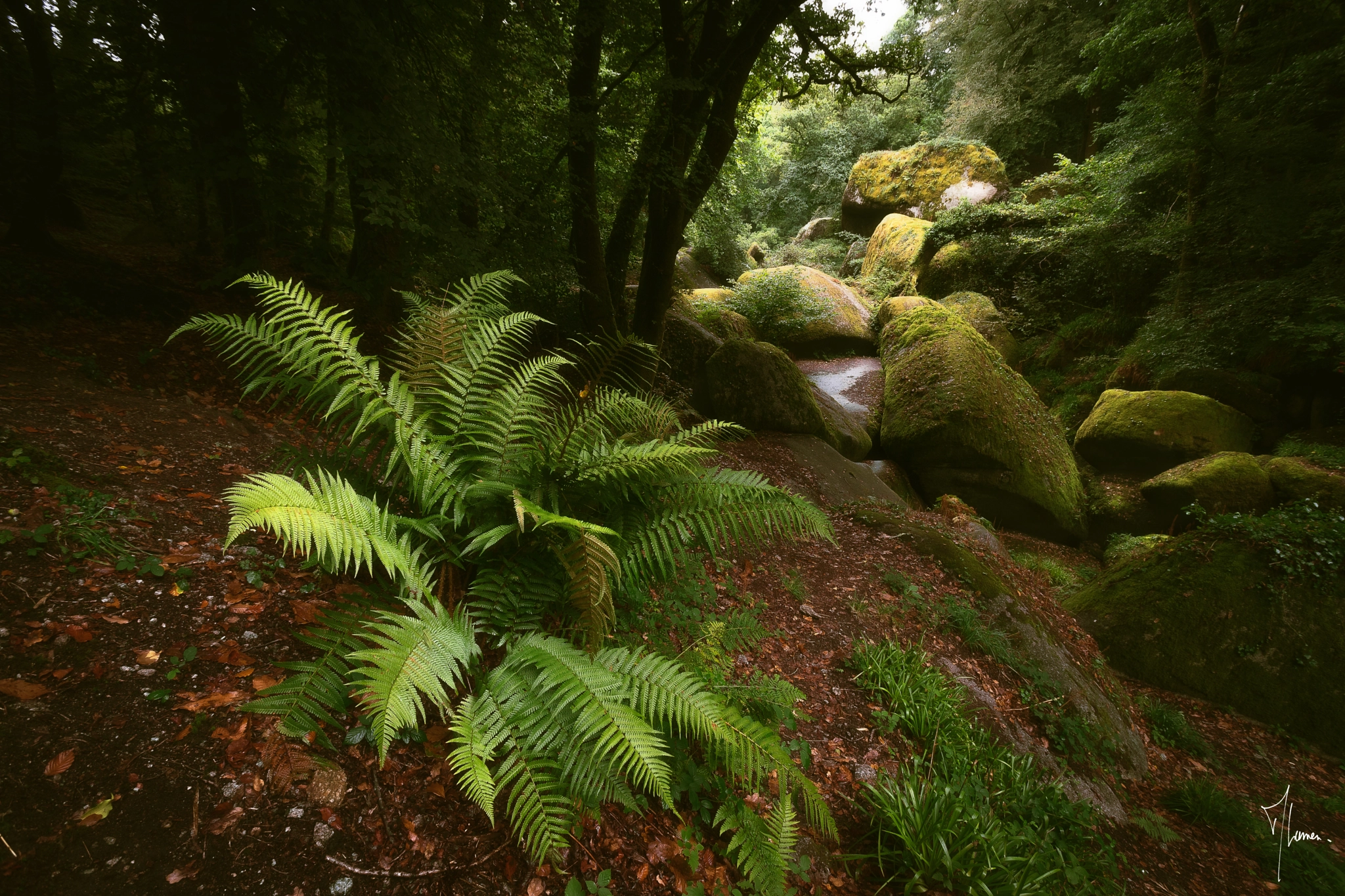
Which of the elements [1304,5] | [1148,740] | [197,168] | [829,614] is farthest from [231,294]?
[1304,5]

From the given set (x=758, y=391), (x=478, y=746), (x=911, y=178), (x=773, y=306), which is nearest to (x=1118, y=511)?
(x=758, y=391)

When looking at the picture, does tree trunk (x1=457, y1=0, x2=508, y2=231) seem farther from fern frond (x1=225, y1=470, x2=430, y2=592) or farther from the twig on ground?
the twig on ground

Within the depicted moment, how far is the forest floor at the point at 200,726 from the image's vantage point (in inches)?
48.3

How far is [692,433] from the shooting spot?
8.77 ft

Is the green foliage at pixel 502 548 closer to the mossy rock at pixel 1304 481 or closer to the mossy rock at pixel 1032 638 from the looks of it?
the mossy rock at pixel 1032 638

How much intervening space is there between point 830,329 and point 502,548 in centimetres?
1279

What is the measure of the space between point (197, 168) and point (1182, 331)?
1294 centimetres

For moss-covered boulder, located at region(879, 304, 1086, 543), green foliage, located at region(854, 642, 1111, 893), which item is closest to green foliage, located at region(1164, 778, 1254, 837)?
green foliage, located at region(854, 642, 1111, 893)

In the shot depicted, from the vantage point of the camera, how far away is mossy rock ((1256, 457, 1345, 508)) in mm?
6543

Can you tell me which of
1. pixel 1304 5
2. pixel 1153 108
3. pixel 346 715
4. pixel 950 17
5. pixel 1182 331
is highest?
pixel 950 17

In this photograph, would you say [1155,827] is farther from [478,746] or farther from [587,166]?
[587,166]

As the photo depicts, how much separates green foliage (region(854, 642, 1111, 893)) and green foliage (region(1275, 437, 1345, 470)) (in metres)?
8.17

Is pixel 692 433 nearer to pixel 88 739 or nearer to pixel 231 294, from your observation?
pixel 88 739

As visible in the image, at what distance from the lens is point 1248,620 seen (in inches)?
212
